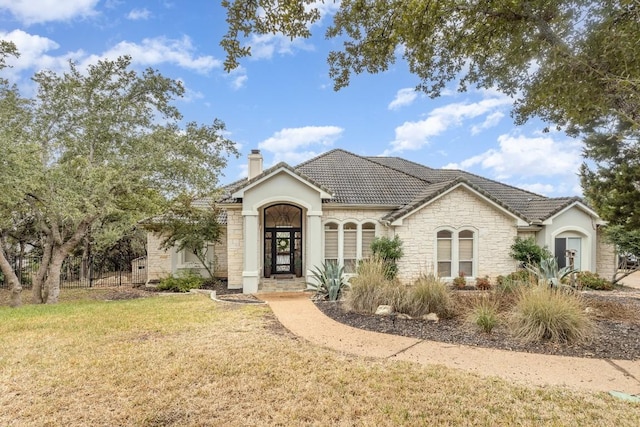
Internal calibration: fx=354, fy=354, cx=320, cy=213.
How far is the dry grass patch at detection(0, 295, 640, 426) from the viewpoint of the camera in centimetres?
432

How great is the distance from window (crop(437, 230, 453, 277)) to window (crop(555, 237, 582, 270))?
624 cm

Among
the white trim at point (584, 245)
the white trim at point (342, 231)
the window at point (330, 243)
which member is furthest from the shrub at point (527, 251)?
the window at point (330, 243)

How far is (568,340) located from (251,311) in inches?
319

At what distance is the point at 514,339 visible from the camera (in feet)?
25.0

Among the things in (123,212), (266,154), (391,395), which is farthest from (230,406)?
(266,154)

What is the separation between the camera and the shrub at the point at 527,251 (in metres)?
17.0

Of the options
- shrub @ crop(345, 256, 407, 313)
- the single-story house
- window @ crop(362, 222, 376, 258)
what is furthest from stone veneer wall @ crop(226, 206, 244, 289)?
shrub @ crop(345, 256, 407, 313)

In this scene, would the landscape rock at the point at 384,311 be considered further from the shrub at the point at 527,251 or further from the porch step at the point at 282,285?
the shrub at the point at 527,251

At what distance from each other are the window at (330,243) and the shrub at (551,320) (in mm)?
9890

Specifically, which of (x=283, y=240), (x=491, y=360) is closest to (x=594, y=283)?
(x=491, y=360)

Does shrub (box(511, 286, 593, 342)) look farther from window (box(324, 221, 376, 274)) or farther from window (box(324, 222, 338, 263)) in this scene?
window (box(324, 222, 338, 263))

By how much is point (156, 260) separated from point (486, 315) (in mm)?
17697

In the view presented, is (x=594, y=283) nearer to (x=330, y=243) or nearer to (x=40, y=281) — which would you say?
(x=330, y=243)

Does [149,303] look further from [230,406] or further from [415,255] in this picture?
[415,255]
